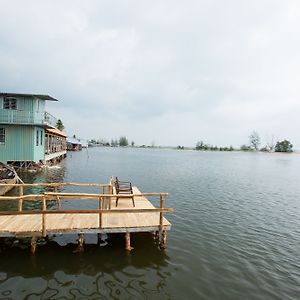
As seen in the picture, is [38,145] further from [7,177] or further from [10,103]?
[7,177]

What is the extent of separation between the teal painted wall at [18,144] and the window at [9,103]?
6.56 ft

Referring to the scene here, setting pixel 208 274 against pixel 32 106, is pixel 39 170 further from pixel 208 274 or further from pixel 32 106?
pixel 208 274

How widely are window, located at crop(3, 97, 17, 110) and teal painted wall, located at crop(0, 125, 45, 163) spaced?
6.56ft

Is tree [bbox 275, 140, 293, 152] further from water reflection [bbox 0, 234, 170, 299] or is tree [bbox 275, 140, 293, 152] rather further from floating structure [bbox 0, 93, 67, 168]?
water reflection [bbox 0, 234, 170, 299]

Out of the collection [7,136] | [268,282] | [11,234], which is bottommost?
[268,282]

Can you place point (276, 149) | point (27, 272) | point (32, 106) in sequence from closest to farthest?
point (27, 272) → point (32, 106) → point (276, 149)

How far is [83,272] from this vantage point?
775 centimetres

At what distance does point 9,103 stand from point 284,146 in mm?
163857

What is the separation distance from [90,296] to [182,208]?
32.6ft

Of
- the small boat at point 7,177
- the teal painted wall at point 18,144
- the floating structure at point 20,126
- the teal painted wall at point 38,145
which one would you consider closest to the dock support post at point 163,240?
the small boat at point 7,177

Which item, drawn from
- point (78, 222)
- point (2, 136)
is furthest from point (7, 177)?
point (78, 222)

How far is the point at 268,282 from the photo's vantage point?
7.76 m

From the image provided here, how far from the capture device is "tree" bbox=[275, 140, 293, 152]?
512 ft

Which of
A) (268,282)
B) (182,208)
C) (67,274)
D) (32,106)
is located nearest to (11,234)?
(67,274)
